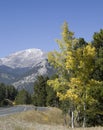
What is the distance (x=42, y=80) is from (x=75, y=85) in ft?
237

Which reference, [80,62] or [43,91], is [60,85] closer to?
[80,62]

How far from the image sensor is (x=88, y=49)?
34625 millimetres

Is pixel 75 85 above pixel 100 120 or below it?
above

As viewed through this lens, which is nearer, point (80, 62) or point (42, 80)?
point (80, 62)

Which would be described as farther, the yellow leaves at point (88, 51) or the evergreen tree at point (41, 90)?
the evergreen tree at point (41, 90)

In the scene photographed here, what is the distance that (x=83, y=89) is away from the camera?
34219mm

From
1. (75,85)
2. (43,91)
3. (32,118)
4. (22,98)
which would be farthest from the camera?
(22,98)

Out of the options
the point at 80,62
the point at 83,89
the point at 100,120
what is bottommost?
the point at 100,120

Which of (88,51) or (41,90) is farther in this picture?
(41,90)

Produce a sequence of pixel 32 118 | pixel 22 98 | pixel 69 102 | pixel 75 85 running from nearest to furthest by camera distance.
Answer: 1. pixel 75 85
2. pixel 69 102
3. pixel 32 118
4. pixel 22 98

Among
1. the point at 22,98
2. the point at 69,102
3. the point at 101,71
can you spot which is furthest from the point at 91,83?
the point at 22,98

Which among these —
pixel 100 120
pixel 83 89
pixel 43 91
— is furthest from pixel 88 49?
pixel 43 91

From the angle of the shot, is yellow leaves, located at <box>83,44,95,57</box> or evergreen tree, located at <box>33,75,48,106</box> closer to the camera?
yellow leaves, located at <box>83,44,95,57</box>

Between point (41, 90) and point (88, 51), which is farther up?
point (41, 90)
